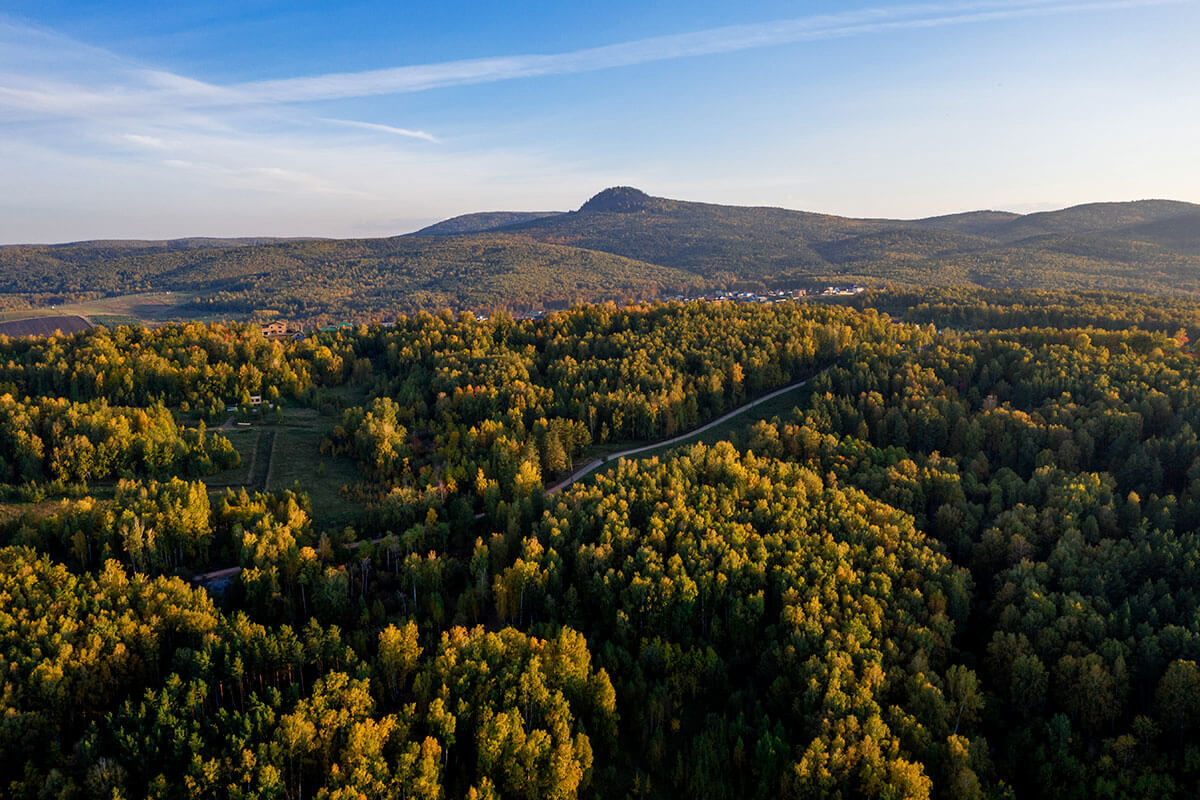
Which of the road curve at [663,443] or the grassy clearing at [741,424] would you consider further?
the grassy clearing at [741,424]

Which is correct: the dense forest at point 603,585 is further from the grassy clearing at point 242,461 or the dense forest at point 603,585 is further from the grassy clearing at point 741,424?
the grassy clearing at point 741,424

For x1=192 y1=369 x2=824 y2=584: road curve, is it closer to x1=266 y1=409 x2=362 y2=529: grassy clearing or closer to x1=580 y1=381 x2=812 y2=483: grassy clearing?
x1=580 y1=381 x2=812 y2=483: grassy clearing

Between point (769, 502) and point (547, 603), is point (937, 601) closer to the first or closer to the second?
point (769, 502)

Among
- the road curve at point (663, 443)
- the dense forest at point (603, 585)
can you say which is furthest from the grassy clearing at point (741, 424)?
the dense forest at point (603, 585)

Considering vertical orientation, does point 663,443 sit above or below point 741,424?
below

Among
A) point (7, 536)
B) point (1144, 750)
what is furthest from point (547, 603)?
point (7, 536)

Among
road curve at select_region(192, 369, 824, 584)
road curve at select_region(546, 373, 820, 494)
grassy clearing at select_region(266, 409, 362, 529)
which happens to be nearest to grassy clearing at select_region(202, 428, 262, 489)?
grassy clearing at select_region(266, 409, 362, 529)

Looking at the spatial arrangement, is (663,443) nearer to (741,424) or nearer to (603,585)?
(741,424)

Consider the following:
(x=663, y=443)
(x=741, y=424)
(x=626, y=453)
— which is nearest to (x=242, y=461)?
(x=626, y=453)

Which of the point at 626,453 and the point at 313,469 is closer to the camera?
the point at 313,469

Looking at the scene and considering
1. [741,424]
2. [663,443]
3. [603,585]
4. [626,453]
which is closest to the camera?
[603,585]
